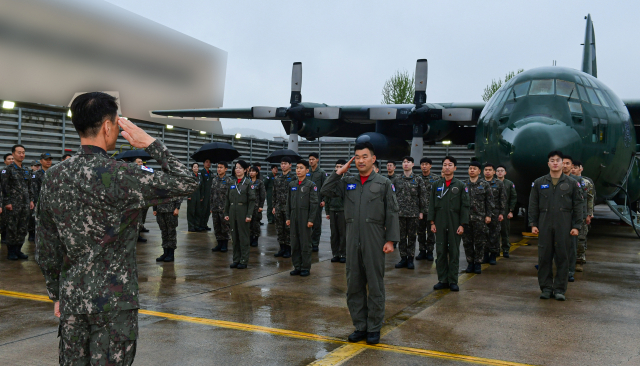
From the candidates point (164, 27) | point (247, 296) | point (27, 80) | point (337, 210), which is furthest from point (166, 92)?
point (247, 296)

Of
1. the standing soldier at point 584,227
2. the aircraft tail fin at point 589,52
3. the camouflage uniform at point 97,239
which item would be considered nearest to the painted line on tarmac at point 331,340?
the camouflage uniform at point 97,239

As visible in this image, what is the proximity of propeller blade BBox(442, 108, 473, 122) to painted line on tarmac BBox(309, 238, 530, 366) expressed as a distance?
6623 mm

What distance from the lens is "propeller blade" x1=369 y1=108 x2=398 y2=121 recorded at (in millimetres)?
13977

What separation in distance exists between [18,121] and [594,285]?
1534 cm

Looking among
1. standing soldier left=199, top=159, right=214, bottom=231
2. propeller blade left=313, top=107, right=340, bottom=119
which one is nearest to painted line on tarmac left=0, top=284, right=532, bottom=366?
standing soldier left=199, top=159, right=214, bottom=231

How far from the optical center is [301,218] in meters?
7.76

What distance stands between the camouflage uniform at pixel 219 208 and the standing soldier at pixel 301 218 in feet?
6.49

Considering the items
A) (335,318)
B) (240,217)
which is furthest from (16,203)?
(335,318)

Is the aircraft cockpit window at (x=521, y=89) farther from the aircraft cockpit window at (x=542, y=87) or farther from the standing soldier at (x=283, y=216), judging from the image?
the standing soldier at (x=283, y=216)

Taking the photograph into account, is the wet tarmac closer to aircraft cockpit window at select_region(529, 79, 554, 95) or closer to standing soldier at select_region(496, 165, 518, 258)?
standing soldier at select_region(496, 165, 518, 258)

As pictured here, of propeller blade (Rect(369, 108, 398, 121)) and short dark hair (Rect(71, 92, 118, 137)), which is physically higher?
propeller blade (Rect(369, 108, 398, 121))

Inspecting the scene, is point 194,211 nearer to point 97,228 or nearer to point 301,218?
point 301,218

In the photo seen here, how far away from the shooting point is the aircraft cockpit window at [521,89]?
9946mm

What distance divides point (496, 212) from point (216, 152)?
7.04m
